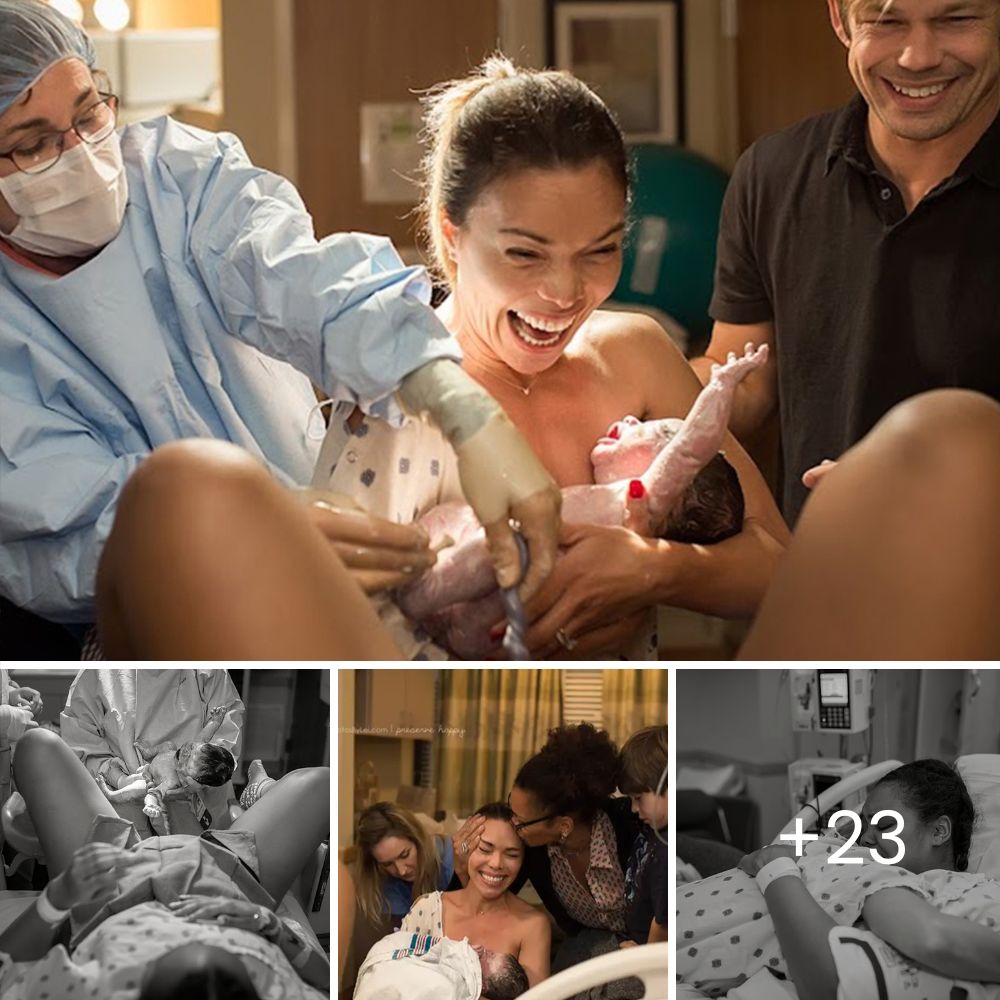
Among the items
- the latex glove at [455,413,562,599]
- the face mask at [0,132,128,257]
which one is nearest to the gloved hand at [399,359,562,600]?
the latex glove at [455,413,562,599]

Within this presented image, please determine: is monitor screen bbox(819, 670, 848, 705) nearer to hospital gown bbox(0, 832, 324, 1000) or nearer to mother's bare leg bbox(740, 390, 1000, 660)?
mother's bare leg bbox(740, 390, 1000, 660)

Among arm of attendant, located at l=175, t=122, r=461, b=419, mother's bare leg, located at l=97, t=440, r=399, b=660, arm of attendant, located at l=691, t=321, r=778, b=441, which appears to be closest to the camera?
mother's bare leg, located at l=97, t=440, r=399, b=660

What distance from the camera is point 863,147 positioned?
55.6 inches

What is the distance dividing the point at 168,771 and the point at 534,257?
1.75 feet

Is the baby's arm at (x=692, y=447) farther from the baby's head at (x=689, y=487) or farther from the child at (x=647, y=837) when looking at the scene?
the child at (x=647, y=837)

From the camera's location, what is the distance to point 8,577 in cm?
137

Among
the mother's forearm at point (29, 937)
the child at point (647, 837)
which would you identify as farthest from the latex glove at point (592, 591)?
the mother's forearm at point (29, 937)

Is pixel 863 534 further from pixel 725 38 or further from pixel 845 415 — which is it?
pixel 725 38

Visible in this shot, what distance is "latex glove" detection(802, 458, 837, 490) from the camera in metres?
1.38

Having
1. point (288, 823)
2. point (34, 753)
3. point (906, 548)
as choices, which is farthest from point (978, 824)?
point (34, 753)

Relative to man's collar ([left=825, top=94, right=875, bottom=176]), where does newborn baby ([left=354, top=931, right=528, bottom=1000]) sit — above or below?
below

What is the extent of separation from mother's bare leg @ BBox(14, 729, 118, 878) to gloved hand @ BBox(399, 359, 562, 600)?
398 mm

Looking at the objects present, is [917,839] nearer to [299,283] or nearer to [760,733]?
[760,733]

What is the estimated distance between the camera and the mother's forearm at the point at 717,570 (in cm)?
138
